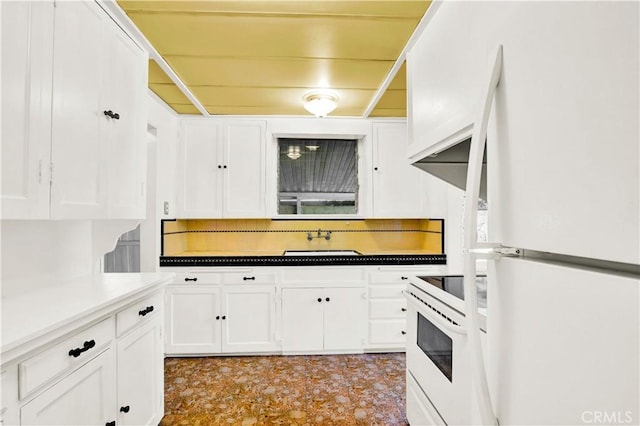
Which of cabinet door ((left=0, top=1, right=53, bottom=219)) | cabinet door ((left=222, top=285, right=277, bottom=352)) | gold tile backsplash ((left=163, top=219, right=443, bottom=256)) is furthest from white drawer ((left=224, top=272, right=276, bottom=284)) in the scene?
cabinet door ((left=0, top=1, right=53, bottom=219))

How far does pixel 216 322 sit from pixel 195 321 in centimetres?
19

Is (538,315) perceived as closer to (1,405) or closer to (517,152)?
(517,152)

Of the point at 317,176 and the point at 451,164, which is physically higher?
the point at 317,176

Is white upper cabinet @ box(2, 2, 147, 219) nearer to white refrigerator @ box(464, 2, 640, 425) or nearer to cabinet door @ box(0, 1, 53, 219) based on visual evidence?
cabinet door @ box(0, 1, 53, 219)

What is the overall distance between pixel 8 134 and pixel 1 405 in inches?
31.8

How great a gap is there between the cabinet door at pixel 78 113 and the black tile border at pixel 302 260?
56.2 inches

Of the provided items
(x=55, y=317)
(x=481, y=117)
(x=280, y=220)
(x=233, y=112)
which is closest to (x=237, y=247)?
(x=280, y=220)

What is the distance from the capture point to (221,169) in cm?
326

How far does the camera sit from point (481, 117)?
28.4 inches

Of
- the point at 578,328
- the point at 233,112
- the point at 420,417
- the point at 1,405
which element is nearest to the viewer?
the point at 578,328

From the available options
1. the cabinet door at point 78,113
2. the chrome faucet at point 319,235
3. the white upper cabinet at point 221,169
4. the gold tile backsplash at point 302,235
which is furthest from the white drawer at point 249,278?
the cabinet door at point 78,113

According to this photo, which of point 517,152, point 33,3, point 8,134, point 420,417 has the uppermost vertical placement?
point 33,3

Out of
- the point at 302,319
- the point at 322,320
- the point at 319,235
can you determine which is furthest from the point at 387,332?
the point at 319,235

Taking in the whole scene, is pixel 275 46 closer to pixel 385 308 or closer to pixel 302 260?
pixel 302 260
